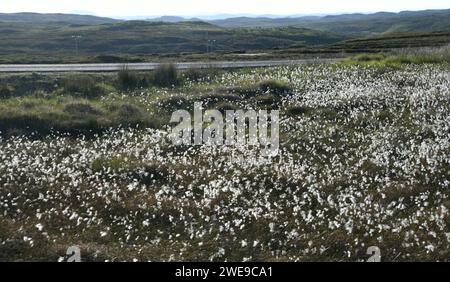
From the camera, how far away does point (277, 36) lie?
118875 mm

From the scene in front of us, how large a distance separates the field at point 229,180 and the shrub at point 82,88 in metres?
0.72

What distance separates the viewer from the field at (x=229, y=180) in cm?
1080

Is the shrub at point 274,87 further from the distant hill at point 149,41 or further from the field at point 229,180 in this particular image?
the distant hill at point 149,41

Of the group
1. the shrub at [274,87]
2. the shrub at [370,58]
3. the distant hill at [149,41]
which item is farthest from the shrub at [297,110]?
the distant hill at [149,41]

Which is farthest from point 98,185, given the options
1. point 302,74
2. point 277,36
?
point 277,36

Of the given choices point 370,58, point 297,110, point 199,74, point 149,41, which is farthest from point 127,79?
point 149,41

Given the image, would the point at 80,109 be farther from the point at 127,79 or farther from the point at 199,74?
the point at 199,74

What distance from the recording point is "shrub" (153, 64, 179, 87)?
29547 millimetres

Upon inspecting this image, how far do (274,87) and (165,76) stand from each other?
7001 mm

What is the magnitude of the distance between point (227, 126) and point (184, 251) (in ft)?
33.9

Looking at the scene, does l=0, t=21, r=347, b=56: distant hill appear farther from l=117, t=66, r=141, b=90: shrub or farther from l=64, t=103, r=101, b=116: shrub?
l=64, t=103, r=101, b=116: shrub

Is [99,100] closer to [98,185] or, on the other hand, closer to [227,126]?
[227,126]

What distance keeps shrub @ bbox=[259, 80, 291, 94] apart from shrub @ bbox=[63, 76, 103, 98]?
8.53m
